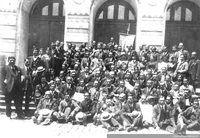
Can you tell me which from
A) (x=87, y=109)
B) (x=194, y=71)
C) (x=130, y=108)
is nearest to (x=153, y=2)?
(x=194, y=71)

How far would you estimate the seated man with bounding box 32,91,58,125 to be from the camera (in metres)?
8.80

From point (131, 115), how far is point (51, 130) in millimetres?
2553

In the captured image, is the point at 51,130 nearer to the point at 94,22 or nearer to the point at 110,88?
the point at 110,88

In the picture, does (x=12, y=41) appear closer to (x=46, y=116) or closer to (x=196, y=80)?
(x=46, y=116)

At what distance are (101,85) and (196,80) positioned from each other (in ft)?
13.2

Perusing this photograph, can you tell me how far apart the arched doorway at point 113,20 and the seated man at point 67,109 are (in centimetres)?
748

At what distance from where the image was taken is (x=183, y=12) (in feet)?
51.2

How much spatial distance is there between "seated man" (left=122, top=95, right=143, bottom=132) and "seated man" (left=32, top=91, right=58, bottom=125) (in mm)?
2432

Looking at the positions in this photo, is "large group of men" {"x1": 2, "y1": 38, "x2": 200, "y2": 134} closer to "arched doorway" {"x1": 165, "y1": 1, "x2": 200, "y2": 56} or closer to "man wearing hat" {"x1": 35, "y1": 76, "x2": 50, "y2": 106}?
"man wearing hat" {"x1": 35, "y1": 76, "x2": 50, "y2": 106}

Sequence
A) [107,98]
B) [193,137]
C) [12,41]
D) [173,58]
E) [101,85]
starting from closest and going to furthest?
[193,137], [107,98], [101,85], [173,58], [12,41]

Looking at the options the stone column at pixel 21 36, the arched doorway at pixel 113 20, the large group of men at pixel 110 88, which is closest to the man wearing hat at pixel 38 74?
the large group of men at pixel 110 88

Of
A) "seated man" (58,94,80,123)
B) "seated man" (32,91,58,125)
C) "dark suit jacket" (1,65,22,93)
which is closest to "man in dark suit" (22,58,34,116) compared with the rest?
"dark suit jacket" (1,65,22,93)

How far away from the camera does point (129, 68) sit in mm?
10930

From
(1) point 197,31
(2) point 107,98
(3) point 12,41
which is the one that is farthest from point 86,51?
(1) point 197,31
